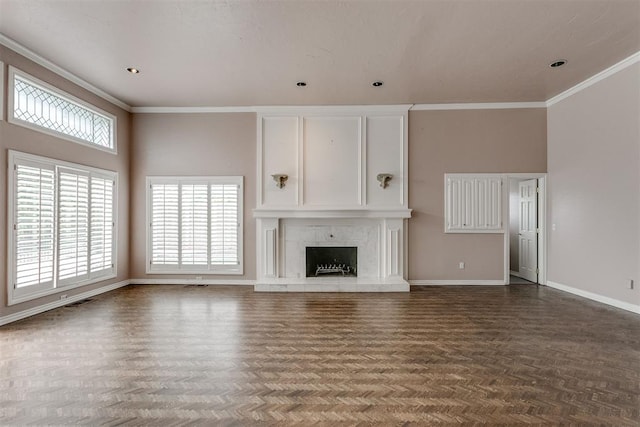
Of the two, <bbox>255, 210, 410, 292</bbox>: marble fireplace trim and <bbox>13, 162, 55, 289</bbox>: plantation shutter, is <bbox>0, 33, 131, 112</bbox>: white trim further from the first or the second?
<bbox>255, 210, 410, 292</bbox>: marble fireplace trim

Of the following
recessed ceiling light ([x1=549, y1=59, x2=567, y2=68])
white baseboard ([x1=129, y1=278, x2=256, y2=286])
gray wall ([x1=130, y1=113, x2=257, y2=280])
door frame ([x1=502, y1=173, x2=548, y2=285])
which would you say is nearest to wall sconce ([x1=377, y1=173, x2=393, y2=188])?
door frame ([x1=502, y1=173, x2=548, y2=285])

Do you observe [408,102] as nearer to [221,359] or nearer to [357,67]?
[357,67]

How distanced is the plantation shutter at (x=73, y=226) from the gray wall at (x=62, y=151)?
245mm

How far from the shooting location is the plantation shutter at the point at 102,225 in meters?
5.12

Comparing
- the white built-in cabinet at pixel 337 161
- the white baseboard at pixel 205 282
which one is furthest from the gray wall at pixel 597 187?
the white baseboard at pixel 205 282

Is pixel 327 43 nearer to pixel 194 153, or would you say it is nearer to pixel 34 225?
pixel 194 153

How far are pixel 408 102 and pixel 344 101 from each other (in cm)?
116

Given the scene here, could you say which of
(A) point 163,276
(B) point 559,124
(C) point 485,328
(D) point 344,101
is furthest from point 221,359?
(B) point 559,124

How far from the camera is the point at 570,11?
3104 millimetres

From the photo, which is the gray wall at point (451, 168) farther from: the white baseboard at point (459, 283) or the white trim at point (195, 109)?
the white trim at point (195, 109)

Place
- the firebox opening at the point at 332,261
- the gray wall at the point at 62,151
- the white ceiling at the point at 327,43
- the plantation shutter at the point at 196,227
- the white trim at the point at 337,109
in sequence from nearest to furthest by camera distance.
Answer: the white ceiling at the point at 327,43 → the gray wall at the point at 62,151 → the white trim at the point at 337,109 → the plantation shutter at the point at 196,227 → the firebox opening at the point at 332,261

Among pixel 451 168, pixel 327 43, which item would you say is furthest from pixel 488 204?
pixel 327 43

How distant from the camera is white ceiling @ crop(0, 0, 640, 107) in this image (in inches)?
122

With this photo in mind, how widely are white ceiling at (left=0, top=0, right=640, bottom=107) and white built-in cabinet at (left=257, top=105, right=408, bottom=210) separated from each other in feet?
2.03
